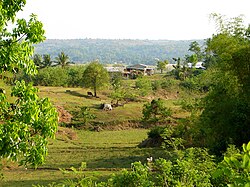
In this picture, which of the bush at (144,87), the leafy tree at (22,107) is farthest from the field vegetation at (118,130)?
the bush at (144,87)

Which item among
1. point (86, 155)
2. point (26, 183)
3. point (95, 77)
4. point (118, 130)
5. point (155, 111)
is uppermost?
point (95, 77)

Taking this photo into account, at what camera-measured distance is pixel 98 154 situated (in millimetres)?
24047

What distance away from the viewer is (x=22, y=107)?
5848mm

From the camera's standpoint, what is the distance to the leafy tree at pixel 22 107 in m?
5.72

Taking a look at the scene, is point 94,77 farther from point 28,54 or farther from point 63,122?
point 28,54

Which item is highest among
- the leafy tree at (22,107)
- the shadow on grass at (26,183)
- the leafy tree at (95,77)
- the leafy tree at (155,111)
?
the leafy tree at (22,107)

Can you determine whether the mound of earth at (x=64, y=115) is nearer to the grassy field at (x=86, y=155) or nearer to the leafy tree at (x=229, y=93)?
the grassy field at (x=86, y=155)

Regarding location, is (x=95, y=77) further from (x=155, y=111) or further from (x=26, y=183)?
(x=26, y=183)

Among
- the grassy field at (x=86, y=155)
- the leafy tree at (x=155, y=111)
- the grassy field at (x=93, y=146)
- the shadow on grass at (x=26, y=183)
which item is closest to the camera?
the shadow on grass at (x=26, y=183)

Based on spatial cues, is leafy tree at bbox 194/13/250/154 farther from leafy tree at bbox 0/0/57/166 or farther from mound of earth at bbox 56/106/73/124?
mound of earth at bbox 56/106/73/124

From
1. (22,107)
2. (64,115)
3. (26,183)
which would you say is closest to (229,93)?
(26,183)

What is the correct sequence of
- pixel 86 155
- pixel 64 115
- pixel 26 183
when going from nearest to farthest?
pixel 26 183
pixel 86 155
pixel 64 115

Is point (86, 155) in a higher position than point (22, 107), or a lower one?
lower

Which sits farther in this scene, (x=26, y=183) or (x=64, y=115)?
(x=64, y=115)
